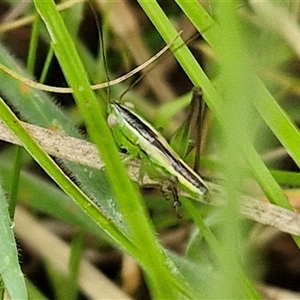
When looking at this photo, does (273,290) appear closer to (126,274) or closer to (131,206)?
(126,274)

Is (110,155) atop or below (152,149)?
atop

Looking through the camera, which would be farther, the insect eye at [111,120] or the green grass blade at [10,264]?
the insect eye at [111,120]

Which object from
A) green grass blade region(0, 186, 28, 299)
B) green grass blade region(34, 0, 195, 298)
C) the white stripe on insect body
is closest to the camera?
green grass blade region(34, 0, 195, 298)

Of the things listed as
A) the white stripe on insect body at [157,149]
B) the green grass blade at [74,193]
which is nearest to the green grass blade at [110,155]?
the green grass blade at [74,193]

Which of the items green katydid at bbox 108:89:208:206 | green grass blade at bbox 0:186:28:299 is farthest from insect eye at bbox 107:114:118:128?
green grass blade at bbox 0:186:28:299

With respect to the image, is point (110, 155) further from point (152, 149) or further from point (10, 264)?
point (152, 149)

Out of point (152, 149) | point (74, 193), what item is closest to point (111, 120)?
point (152, 149)

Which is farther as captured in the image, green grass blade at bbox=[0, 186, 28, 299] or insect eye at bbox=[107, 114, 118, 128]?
insect eye at bbox=[107, 114, 118, 128]

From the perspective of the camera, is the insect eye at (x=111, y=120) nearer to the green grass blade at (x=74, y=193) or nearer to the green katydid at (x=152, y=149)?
the green katydid at (x=152, y=149)

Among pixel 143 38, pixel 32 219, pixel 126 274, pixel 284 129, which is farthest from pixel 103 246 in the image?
pixel 284 129

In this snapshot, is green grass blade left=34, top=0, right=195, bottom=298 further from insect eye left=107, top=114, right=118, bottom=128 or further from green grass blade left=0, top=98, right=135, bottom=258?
insect eye left=107, top=114, right=118, bottom=128
